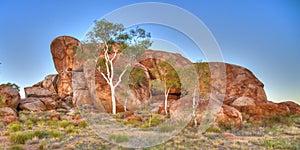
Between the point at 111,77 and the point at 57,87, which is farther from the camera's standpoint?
the point at 57,87

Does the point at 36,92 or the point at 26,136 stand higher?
the point at 36,92

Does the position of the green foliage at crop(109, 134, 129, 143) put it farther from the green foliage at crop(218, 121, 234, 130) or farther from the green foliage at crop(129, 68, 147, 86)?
the green foliage at crop(129, 68, 147, 86)

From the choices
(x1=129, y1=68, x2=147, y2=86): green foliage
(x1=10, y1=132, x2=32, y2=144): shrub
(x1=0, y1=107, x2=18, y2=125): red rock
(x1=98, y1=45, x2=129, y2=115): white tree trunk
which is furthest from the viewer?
(x1=129, y1=68, x2=147, y2=86): green foliage

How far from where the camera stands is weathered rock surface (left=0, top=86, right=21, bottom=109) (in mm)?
27516

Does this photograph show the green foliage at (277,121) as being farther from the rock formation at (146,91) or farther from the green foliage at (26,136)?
the green foliage at (26,136)

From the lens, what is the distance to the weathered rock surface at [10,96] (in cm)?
2752

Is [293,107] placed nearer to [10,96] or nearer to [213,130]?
[213,130]

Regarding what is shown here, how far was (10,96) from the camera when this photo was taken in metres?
28.2

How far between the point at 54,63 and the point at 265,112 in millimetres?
41495

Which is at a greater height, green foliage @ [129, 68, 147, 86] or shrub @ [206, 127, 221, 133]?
green foliage @ [129, 68, 147, 86]

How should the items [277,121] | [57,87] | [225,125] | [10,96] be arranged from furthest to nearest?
[57,87], [10,96], [277,121], [225,125]

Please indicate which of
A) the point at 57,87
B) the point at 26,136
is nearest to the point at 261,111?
the point at 26,136

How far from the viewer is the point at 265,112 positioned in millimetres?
23500

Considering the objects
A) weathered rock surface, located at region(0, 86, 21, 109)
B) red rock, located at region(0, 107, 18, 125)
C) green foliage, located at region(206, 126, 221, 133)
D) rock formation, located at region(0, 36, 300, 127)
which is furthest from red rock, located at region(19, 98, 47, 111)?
green foliage, located at region(206, 126, 221, 133)
